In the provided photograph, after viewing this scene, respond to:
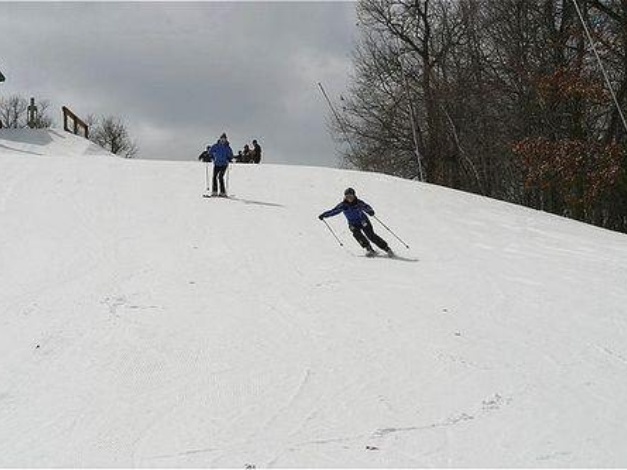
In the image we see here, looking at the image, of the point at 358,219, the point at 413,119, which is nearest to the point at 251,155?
the point at 413,119

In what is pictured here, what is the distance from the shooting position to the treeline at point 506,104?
22703mm

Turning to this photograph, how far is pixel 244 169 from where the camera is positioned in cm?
2212

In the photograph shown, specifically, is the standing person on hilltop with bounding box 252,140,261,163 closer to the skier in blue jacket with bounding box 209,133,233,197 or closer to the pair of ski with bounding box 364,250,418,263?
the skier in blue jacket with bounding box 209,133,233,197

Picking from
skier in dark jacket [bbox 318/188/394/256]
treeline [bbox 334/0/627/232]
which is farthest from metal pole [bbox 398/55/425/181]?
skier in dark jacket [bbox 318/188/394/256]

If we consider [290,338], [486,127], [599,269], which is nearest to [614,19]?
[486,127]

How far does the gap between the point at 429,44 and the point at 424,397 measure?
108ft

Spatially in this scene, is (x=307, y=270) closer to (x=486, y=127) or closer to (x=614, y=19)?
(x=614, y=19)

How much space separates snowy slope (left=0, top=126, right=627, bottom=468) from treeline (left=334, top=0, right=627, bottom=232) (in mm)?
9498

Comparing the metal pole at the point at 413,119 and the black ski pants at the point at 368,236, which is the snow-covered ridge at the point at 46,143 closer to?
the metal pole at the point at 413,119

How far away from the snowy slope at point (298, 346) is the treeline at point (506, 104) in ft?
31.2

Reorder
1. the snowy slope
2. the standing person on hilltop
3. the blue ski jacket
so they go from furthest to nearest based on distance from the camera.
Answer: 1. the standing person on hilltop
2. the blue ski jacket
3. the snowy slope

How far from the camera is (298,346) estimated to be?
6.97 metres

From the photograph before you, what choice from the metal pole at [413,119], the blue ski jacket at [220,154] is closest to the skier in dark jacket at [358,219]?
the blue ski jacket at [220,154]

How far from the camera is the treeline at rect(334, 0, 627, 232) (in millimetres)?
22703
